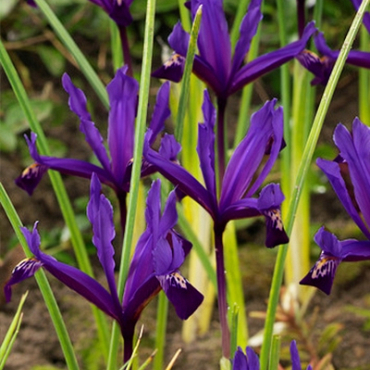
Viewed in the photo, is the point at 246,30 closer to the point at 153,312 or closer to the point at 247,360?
the point at 247,360

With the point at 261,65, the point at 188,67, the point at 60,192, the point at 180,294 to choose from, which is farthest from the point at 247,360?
the point at 60,192

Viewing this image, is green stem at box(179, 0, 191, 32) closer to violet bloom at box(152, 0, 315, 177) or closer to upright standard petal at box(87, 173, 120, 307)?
violet bloom at box(152, 0, 315, 177)

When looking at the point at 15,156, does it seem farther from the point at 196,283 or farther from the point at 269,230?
the point at 269,230

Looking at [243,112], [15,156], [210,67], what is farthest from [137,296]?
[15,156]

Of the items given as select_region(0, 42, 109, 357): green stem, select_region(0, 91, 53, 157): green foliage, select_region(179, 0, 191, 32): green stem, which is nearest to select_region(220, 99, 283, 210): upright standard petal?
select_region(0, 42, 109, 357): green stem

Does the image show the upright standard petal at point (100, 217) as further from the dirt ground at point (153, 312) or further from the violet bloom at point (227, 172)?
the dirt ground at point (153, 312)

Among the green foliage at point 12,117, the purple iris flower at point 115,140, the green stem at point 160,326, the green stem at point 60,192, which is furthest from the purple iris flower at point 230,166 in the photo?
the green foliage at point 12,117
